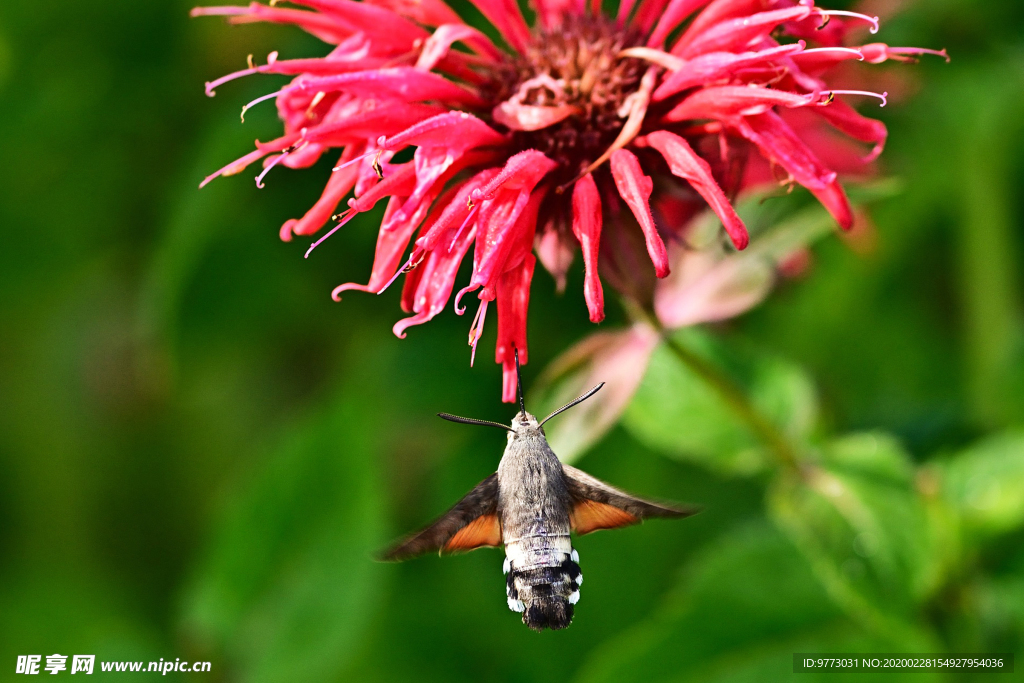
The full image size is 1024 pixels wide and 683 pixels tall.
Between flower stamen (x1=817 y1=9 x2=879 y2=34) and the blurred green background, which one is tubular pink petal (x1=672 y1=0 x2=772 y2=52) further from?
the blurred green background

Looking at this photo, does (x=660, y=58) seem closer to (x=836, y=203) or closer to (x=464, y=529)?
(x=836, y=203)

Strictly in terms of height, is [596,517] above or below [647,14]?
below

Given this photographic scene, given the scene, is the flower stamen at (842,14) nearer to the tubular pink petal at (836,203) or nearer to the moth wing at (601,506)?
the tubular pink petal at (836,203)

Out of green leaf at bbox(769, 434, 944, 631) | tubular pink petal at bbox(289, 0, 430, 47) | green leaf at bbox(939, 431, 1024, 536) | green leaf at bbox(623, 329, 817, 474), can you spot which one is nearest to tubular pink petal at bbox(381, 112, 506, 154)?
tubular pink petal at bbox(289, 0, 430, 47)

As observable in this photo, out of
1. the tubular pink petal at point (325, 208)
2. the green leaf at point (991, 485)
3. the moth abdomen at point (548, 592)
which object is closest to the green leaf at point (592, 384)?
the moth abdomen at point (548, 592)

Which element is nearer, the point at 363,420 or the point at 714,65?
the point at 714,65

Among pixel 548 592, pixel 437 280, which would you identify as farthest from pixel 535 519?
pixel 437 280

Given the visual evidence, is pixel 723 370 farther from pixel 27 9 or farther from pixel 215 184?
pixel 27 9
